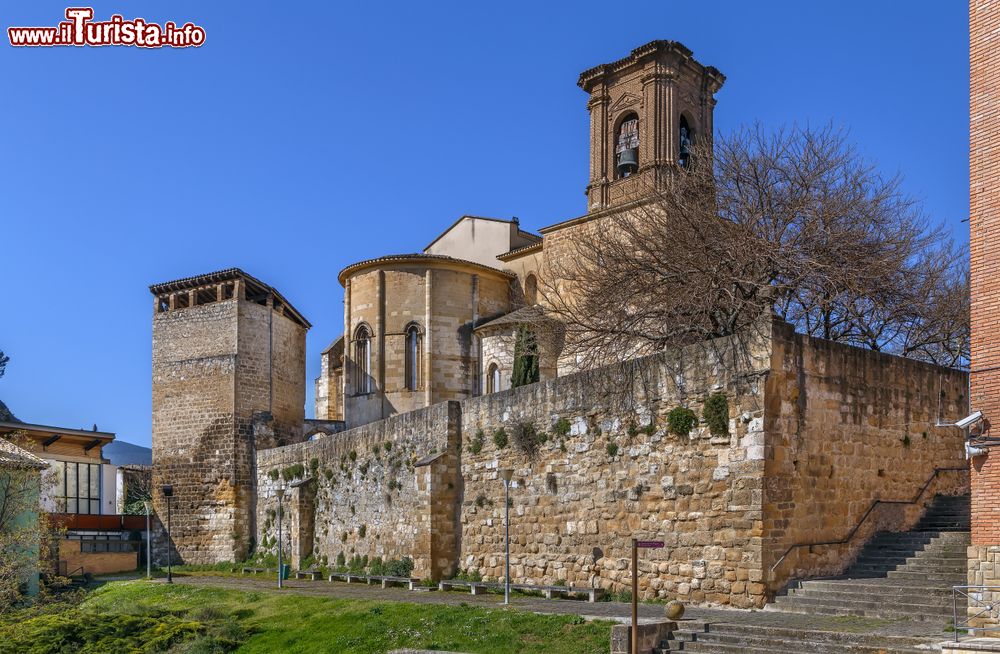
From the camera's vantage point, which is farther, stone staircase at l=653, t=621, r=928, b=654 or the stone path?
the stone path

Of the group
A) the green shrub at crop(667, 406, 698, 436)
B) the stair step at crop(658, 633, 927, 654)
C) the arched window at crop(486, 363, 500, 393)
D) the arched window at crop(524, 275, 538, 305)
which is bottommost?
the stair step at crop(658, 633, 927, 654)

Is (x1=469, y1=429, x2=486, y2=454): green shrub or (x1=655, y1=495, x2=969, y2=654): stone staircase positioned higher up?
(x1=469, y1=429, x2=486, y2=454): green shrub

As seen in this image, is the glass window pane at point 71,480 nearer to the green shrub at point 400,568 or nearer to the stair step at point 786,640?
the green shrub at point 400,568

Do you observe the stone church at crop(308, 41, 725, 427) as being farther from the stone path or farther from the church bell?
the stone path

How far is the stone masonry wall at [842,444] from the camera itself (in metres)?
15.4

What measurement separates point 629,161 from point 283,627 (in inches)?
956

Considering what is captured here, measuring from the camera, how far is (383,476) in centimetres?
2727

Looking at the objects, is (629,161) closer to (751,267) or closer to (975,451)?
(751,267)

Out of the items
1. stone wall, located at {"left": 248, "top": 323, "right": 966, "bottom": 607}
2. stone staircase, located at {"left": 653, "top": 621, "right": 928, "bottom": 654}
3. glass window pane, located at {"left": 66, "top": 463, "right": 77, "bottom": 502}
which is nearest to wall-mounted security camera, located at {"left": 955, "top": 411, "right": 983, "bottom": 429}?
stone staircase, located at {"left": 653, "top": 621, "right": 928, "bottom": 654}

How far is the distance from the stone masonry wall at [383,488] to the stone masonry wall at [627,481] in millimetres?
829

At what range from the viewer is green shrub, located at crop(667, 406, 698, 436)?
16797 mm

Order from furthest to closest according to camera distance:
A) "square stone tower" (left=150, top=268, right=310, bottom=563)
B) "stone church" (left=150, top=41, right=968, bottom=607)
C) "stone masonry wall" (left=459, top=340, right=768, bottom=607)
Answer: "square stone tower" (left=150, top=268, right=310, bottom=563), "stone church" (left=150, top=41, right=968, bottom=607), "stone masonry wall" (left=459, top=340, right=768, bottom=607)

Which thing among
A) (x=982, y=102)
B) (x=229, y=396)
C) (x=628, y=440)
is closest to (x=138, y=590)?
(x=229, y=396)

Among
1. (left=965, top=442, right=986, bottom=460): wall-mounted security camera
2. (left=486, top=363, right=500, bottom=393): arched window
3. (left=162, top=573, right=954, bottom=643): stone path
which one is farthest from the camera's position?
(left=486, top=363, right=500, bottom=393): arched window
